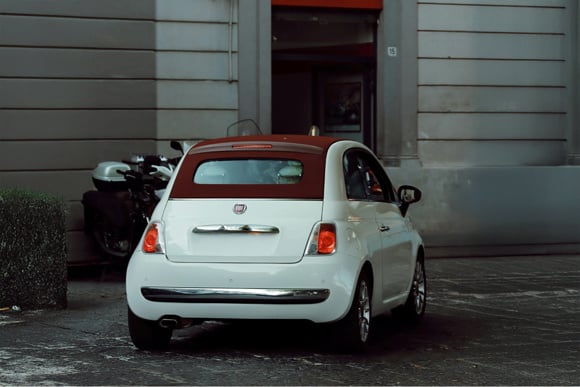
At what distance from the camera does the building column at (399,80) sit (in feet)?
54.5

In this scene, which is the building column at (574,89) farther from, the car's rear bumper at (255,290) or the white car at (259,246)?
the car's rear bumper at (255,290)

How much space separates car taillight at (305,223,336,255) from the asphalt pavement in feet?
2.03

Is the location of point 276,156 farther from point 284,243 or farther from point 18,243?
point 18,243

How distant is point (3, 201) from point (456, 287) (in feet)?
16.2

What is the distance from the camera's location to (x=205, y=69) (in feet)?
51.4

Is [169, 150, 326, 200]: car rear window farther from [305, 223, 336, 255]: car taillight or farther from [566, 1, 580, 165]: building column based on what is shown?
[566, 1, 580, 165]: building column

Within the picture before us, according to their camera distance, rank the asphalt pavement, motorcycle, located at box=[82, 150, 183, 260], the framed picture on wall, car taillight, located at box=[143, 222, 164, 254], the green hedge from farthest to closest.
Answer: the framed picture on wall < motorcycle, located at box=[82, 150, 183, 260] < the green hedge < car taillight, located at box=[143, 222, 164, 254] < the asphalt pavement

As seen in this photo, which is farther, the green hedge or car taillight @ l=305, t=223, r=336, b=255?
the green hedge

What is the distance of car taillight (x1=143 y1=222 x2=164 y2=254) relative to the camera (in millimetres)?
8391

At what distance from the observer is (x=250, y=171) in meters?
8.70

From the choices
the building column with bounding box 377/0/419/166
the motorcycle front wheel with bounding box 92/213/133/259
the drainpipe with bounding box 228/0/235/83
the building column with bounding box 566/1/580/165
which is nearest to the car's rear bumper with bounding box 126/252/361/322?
the motorcycle front wheel with bounding box 92/213/133/259

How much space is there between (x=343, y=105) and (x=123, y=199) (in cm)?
465

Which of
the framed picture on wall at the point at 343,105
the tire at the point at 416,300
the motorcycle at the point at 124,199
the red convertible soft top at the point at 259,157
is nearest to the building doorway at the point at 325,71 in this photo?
the framed picture on wall at the point at 343,105

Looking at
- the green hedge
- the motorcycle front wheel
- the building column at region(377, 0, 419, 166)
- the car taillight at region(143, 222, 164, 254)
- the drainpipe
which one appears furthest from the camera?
the building column at region(377, 0, 419, 166)
